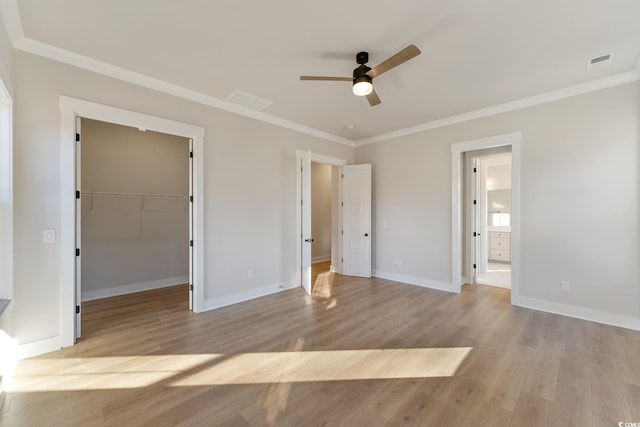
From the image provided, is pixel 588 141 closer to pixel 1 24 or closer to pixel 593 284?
pixel 593 284

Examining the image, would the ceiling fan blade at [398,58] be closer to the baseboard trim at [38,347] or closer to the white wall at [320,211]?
the baseboard trim at [38,347]

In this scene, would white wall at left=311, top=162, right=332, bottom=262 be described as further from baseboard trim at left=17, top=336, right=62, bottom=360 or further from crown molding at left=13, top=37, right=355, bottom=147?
baseboard trim at left=17, top=336, right=62, bottom=360

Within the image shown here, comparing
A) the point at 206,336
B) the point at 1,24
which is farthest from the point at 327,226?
the point at 1,24

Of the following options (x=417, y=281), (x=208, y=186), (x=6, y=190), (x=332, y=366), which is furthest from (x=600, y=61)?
(x=6, y=190)

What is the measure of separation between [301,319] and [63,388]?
2.20m

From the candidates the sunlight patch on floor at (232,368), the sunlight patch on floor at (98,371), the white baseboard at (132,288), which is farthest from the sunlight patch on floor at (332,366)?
the white baseboard at (132,288)

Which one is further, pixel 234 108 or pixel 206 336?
pixel 234 108

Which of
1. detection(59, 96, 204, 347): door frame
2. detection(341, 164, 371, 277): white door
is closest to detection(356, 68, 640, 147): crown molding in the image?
detection(341, 164, 371, 277): white door

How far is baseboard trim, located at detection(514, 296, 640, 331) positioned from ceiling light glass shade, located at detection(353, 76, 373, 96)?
365cm

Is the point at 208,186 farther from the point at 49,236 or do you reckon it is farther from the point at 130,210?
the point at 130,210

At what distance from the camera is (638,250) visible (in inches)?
122

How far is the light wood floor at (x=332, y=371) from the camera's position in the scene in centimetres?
181

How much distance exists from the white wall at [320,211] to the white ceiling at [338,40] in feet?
13.5

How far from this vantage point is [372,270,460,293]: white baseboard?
15.1ft
